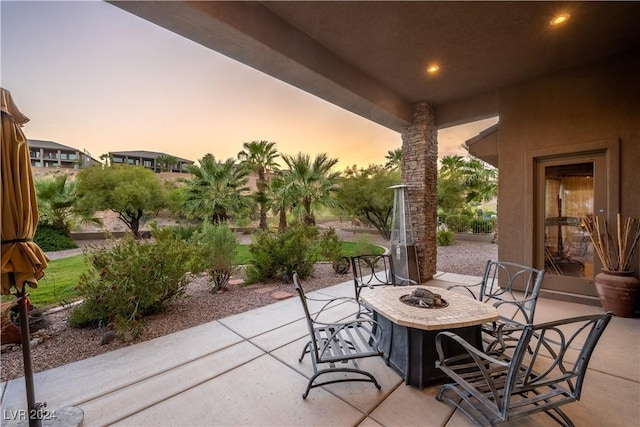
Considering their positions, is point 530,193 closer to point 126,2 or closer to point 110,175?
point 126,2

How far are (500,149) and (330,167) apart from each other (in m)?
7.46

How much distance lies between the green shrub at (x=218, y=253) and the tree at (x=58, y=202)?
10.9 metres

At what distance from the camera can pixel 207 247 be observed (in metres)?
4.66

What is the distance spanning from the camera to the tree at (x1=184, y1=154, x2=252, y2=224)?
1221cm

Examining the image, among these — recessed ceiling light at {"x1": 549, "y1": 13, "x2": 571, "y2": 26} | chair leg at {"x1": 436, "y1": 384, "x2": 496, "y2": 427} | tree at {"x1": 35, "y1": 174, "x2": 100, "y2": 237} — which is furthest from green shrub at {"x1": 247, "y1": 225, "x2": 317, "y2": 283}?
tree at {"x1": 35, "y1": 174, "x2": 100, "y2": 237}

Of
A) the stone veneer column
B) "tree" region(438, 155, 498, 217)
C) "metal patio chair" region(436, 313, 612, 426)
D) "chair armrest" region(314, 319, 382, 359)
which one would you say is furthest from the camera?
"tree" region(438, 155, 498, 217)

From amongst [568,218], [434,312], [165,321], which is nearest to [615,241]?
[568,218]

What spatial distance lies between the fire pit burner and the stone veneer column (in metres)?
3.23

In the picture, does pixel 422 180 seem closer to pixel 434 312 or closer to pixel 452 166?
pixel 434 312

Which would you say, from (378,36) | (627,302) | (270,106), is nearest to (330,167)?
(270,106)

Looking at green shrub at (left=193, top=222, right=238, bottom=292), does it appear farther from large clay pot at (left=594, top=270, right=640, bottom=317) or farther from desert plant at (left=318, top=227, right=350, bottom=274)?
large clay pot at (left=594, top=270, right=640, bottom=317)

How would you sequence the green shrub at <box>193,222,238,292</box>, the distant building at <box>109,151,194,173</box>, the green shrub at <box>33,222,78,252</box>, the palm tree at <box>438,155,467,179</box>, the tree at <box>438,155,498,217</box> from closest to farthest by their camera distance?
the green shrub at <box>193,222,238,292</box>
the green shrub at <box>33,222,78,252</box>
the tree at <box>438,155,498,217</box>
the palm tree at <box>438,155,467,179</box>
the distant building at <box>109,151,194,173</box>

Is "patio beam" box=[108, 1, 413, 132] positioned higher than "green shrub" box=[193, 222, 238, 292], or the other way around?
"patio beam" box=[108, 1, 413, 132]

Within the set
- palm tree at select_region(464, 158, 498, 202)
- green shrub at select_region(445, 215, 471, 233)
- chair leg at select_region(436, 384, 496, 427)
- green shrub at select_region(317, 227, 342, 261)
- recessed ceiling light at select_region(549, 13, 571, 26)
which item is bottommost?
chair leg at select_region(436, 384, 496, 427)
